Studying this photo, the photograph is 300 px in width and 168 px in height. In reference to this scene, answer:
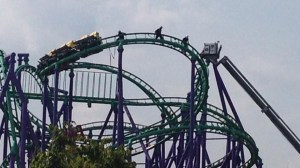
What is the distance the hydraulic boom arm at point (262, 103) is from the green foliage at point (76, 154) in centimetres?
982

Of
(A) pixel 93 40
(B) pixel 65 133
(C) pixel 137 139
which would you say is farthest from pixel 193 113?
(B) pixel 65 133

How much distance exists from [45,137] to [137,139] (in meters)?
3.35

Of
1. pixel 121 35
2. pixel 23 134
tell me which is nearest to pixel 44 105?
pixel 23 134

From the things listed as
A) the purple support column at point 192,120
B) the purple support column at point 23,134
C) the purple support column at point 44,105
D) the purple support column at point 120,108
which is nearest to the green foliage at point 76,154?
the purple support column at point 23,134

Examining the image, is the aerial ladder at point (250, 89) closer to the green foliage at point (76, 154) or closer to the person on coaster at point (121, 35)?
the person on coaster at point (121, 35)

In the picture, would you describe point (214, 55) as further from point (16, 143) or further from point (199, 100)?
point (16, 143)

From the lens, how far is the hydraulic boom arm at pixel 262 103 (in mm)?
27375

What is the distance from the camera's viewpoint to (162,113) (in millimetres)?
30438

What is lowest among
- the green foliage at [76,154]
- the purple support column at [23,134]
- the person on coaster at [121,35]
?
the green foliage at [76,154]

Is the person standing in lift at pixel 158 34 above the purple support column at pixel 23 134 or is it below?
above

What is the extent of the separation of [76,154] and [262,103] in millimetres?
10942

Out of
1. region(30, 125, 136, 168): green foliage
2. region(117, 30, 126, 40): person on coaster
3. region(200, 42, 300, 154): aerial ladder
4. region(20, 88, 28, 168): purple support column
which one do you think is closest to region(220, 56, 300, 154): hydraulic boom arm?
region(200, 42, 300, 154): aerial ladder

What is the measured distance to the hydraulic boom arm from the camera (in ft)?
89.8

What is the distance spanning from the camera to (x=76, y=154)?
59.7 ft
